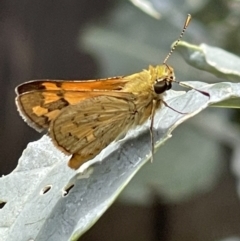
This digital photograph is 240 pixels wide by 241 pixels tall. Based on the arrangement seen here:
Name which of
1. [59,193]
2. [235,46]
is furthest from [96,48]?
[59,193]

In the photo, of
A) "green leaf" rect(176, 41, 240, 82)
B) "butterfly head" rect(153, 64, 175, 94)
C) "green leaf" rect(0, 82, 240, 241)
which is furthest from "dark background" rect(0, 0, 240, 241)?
"green leaf" rect(0, 82, 240, 241)

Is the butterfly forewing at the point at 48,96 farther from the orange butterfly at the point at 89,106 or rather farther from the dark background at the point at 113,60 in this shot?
the dark background at the point at 113,60

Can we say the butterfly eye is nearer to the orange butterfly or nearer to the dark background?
the orange butterfly

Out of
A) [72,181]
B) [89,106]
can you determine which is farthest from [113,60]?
[72,181]

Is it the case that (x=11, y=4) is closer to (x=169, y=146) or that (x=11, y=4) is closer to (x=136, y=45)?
(x=136, y=45)

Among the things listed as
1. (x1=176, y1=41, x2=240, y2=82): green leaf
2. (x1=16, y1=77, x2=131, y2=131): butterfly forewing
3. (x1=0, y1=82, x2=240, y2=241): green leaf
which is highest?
(x1=16, y1=77, x2=131, y2=131): butterfly forewing

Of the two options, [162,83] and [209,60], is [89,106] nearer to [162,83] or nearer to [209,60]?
[162,83]
